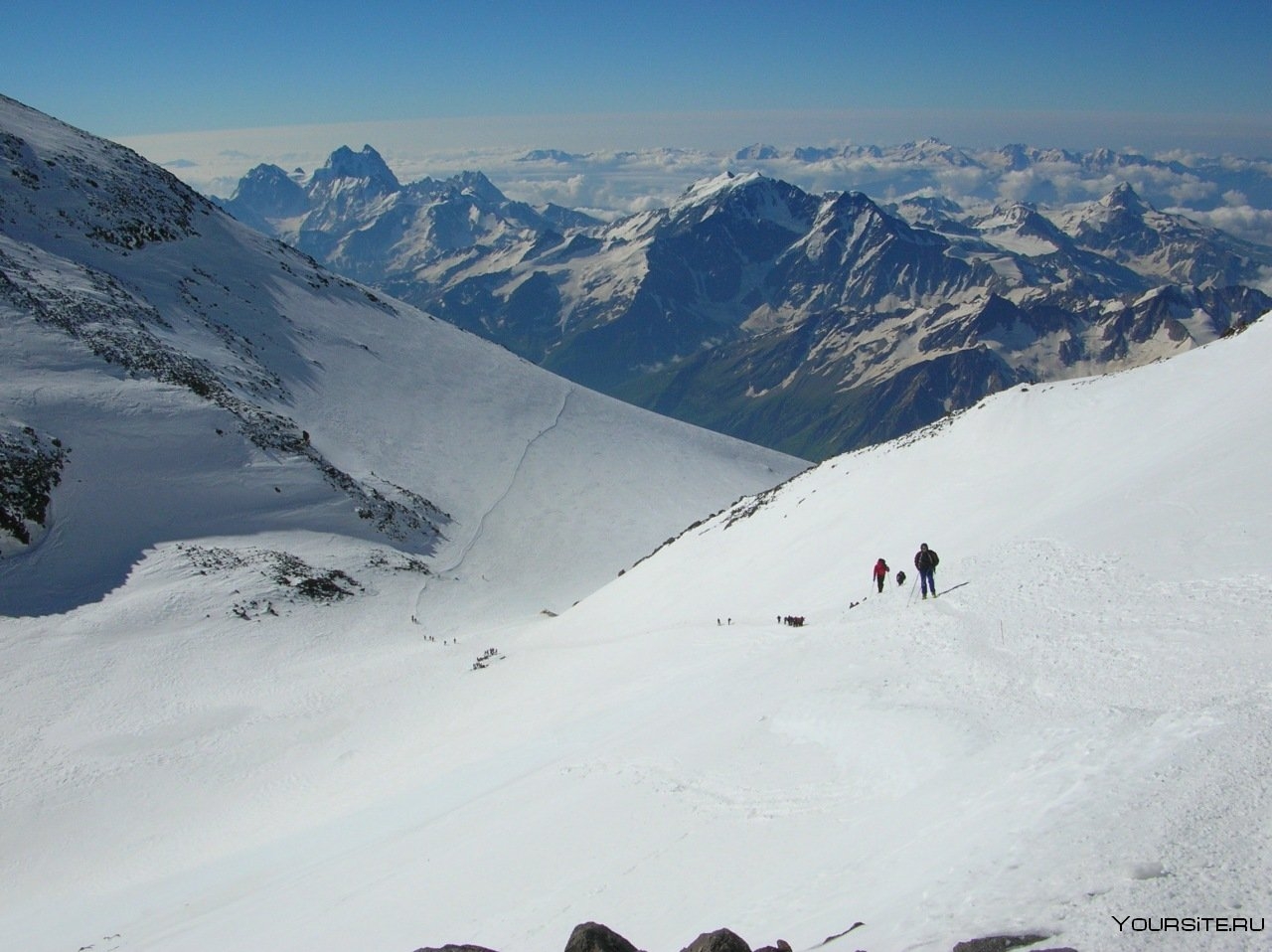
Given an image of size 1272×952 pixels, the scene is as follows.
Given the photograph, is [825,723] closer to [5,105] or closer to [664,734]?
[664,734]

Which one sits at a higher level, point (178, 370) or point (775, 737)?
point (178, 370)

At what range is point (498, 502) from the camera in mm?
66000

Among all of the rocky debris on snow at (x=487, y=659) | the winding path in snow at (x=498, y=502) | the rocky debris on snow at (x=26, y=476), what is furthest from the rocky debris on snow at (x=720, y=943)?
the rocky debris on snow at (x=26, y=476)

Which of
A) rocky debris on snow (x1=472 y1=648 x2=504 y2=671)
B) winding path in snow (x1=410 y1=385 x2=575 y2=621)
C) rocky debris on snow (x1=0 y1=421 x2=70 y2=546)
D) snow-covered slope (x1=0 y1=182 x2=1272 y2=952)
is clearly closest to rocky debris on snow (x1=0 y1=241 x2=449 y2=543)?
winding path in snow (x1=410 y1=385 x2=575 y2=621)

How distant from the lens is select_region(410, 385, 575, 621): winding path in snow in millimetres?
50169

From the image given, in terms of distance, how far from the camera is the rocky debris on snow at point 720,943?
8141 mm

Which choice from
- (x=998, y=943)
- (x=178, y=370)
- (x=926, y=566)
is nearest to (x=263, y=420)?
(x=178, y=370)

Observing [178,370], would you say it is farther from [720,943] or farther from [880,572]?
[720,943]

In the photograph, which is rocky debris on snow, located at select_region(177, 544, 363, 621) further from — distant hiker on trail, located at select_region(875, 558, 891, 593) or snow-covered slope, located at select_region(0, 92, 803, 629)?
distant hiker on trail, located at select_region(875, 558, 891, 593)

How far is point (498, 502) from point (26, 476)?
32.2 meters

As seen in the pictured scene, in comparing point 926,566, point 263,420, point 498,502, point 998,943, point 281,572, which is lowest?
point 281,572

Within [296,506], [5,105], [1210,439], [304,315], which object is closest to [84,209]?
[304,315]

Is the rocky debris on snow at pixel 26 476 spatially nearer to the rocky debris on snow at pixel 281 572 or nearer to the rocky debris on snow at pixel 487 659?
the rocky debris on snow at pixel 281 572

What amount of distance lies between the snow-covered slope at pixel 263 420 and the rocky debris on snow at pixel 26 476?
1.06 ft
